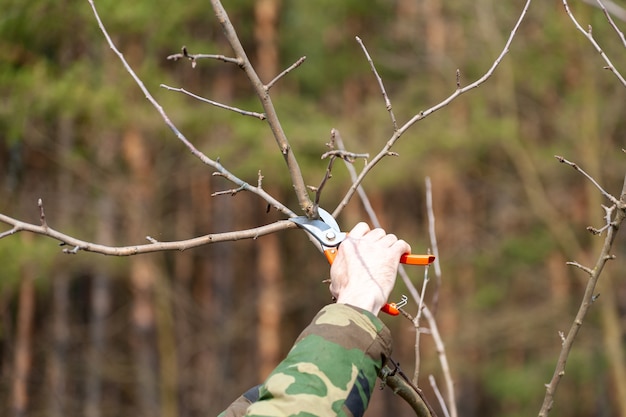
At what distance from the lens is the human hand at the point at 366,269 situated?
143 cm

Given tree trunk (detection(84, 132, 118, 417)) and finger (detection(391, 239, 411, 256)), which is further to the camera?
tree trunk (detection(84, 132, 118, 417))

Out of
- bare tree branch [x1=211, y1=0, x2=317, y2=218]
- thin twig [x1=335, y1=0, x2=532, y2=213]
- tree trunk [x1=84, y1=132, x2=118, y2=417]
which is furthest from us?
tree trunk [x1=84, y1=132, x2=118, y2=417]

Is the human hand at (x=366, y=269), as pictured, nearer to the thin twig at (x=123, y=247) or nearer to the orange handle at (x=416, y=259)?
the orange handle at (x=416, y=259)

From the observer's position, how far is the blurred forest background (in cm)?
635

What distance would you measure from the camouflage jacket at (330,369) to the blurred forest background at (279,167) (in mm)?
3814

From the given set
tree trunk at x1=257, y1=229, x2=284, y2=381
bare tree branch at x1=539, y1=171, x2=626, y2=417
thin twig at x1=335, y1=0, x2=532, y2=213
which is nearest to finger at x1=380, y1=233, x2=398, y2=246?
thin twig at x1=335, y1=0, x2=532, y2=213

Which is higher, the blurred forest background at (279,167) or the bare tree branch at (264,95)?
the blurred forest background at (279,167)

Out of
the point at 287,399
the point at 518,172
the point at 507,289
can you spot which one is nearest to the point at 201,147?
the point at 518,172

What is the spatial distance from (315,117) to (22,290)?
13.7ft

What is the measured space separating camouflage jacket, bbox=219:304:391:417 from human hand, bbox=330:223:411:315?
52 millimetres

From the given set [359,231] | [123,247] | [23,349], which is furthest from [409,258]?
[23,349]

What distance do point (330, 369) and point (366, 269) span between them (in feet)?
0.85

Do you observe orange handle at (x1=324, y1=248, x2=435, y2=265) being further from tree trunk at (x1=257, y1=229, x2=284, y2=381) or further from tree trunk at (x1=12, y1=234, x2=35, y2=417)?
tree trunk at (x1=257, y1=229, x2=284, y2=381)

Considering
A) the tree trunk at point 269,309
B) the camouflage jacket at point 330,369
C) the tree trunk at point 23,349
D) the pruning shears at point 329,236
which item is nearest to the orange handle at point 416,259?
the pruning shears at point 329,236
